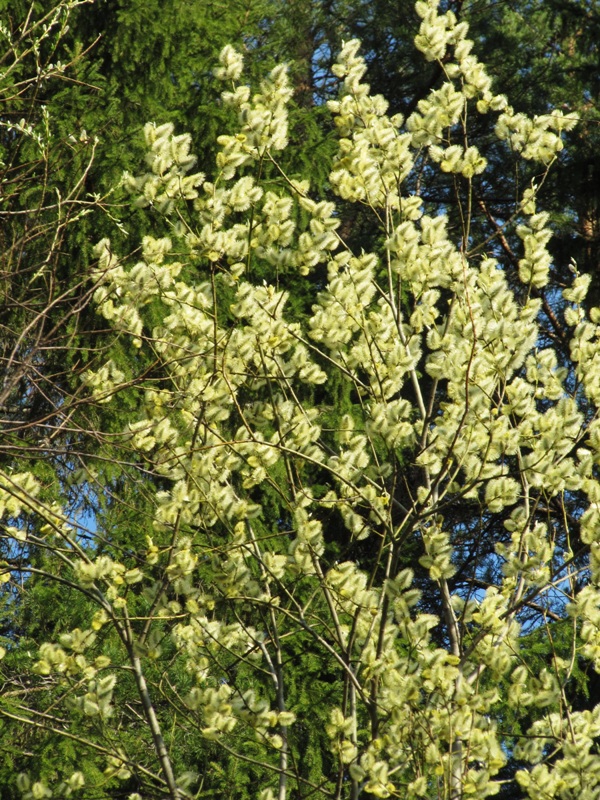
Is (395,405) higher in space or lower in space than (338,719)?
higher

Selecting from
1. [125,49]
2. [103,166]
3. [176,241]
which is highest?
[125,49]

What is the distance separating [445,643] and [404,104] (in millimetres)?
4760

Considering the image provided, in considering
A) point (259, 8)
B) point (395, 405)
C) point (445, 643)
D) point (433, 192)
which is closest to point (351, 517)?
point (395, 405)

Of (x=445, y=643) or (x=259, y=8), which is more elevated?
(x=259, y=8)

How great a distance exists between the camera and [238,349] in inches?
111

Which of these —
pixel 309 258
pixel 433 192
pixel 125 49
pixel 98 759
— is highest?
pixel 309 258

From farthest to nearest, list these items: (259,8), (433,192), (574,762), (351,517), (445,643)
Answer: (433,192) → (445,643) → (259,8) → (351,517) → (574,762)

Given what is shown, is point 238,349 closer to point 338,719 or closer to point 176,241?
point 338,719

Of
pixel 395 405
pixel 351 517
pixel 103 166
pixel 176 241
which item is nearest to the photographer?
pixel 395 405

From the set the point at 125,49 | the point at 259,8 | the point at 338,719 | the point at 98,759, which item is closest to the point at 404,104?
the point at 259,8

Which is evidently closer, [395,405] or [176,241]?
[395,405]

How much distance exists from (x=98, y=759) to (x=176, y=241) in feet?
9.34

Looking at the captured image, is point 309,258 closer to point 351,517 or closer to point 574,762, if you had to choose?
point 351,517

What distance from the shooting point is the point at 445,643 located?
8.00 meters
